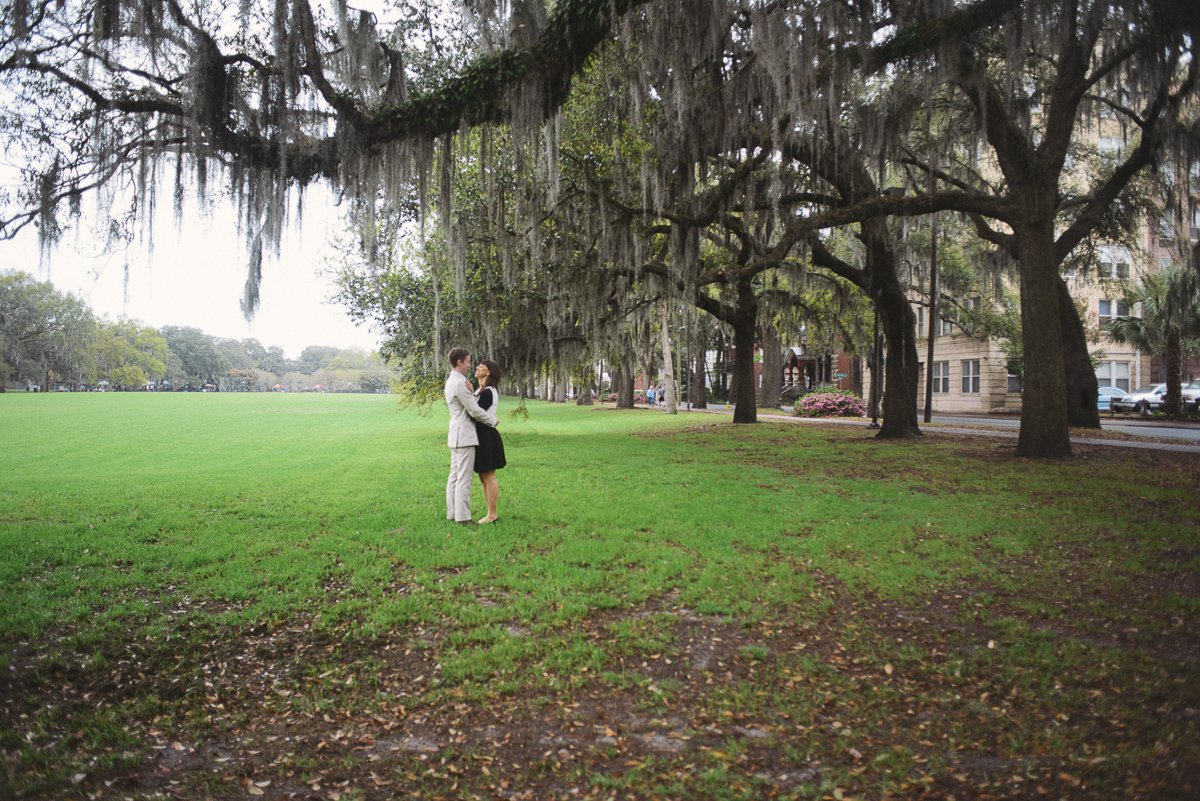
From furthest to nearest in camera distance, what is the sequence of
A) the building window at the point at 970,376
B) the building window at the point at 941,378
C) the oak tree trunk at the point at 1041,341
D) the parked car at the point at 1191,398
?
the building window at the point at 941,378 < the building window at the point at 970,376 < the parked car at the point at 1191,398 < the oak tree trunk at the point at 1041,341

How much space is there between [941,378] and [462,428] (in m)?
36.6

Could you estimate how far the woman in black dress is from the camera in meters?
6.64

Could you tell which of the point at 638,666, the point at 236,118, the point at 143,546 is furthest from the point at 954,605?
the point at 236,118

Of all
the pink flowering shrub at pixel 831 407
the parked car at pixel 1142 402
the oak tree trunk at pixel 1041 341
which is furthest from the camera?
the parked car at pixel 1142 402

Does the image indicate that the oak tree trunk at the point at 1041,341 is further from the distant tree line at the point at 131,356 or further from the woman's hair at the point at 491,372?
the distant tree line at the point at 131,356

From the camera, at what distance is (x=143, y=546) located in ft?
18.7

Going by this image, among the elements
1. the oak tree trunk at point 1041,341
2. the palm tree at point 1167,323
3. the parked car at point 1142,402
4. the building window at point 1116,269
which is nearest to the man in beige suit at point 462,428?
the oak tree trunk at point 1041,341

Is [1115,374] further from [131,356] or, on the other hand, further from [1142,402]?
[131,356]

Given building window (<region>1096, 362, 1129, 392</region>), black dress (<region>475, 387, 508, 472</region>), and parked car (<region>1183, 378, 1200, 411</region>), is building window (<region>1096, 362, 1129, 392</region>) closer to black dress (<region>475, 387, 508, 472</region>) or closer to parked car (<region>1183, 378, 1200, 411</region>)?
parked car (<region>1183, 378, 1200, 411</region>)

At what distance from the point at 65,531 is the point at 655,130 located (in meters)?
10.3

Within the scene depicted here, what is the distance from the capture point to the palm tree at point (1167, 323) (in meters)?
19.8

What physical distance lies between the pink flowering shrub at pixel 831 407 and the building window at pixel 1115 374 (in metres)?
19.2

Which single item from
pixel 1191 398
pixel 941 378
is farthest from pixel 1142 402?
pixel 941 378

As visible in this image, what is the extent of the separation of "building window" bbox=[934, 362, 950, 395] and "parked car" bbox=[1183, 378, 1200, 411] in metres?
10.3
